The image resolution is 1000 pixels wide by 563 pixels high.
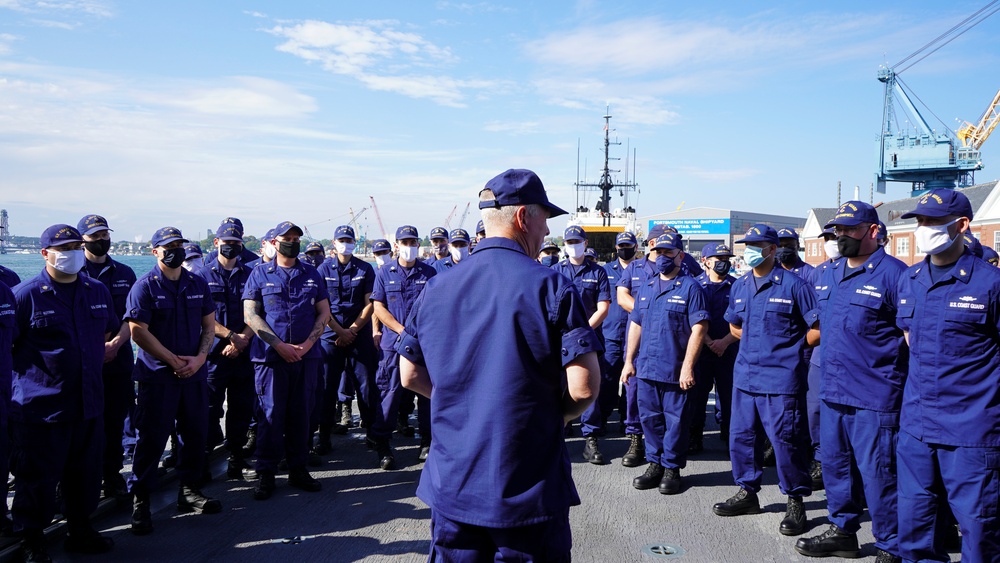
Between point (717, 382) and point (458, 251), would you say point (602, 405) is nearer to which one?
point (717, 382)

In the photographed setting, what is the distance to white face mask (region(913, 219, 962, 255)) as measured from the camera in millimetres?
3320

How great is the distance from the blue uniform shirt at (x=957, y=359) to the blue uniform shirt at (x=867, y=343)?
1.01 feet

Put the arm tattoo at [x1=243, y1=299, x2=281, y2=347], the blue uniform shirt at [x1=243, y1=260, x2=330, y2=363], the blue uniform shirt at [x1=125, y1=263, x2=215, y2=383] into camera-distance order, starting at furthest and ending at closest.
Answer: the blue uniform shirt at [x1=243, y1=260, x2=330, y2=363], the arm tattoo at [x1=243, y1=299, x2=281, y2=347], the blue uniform shirt at [x1=125, y1=263, x2=215, y2=383]

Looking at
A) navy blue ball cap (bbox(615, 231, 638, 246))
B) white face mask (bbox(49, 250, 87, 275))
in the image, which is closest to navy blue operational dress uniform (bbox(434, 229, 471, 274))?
navy blue ball cap (bbox(615, 231, 638, 246))

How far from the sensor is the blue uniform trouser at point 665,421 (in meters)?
5.26

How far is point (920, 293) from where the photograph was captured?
3.38 m

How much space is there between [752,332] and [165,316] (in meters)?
4.27

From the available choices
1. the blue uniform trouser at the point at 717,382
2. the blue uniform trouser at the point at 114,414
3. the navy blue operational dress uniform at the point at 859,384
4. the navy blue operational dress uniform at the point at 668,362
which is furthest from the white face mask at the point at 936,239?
the blue uniform trouser at the point at 114,414

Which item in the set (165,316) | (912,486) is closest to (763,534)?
(912,486)

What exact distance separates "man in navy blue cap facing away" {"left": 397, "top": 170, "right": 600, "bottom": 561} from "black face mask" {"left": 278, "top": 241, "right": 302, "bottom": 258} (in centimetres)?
349

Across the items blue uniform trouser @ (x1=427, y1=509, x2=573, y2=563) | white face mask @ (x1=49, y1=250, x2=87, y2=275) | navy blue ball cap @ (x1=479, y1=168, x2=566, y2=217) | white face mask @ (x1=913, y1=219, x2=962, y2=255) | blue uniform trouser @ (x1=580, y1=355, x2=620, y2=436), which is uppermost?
navy blue ball cap @ (x1=479, y1=168, x2=566, y2=217)

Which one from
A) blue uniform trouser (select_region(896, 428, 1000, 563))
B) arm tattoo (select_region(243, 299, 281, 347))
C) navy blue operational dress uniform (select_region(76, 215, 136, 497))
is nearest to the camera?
blue uniform trouser (select_region(896, 428, 1000, 563))

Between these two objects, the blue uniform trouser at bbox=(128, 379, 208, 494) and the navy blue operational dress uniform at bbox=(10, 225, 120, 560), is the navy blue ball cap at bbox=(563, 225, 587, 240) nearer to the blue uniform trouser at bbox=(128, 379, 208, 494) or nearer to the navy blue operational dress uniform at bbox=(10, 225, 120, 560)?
the blue uniform trouser at bbox=(128, 379, 208, 494)

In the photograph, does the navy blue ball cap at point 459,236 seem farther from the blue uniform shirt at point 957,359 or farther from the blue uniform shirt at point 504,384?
the blue uniform shirt at point 504,384
